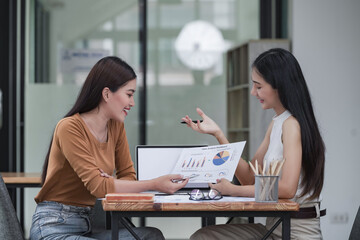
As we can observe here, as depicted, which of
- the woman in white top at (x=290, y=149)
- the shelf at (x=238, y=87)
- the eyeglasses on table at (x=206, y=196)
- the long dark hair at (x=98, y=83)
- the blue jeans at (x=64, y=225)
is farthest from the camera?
the shelf at (x=238, y=87)

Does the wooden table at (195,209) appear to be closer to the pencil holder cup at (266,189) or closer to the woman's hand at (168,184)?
the pencil holder cup at (266,189)

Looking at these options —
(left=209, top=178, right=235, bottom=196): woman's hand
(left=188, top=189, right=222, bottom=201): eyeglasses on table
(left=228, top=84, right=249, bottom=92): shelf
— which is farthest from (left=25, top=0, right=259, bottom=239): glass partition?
(left=188, top=189, right=222, bottom=201): eyeglasses on table

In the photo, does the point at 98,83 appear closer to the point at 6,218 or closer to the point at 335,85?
the point at 6,218

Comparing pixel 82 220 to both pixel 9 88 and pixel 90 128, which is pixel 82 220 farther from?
pixel 9 88

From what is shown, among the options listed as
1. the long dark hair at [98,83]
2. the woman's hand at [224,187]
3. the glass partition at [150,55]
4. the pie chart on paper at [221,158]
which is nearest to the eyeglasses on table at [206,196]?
the woman's hand at [224,187]

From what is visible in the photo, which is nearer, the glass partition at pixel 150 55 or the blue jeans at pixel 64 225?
the blue jeans at pixel 64 225

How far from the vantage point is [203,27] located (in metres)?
5.83

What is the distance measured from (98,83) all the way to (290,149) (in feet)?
2.90

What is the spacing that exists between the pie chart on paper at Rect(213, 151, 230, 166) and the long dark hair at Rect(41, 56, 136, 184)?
0.55 meters

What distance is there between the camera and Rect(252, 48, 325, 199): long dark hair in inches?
97.7

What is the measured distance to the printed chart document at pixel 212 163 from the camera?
2.47m

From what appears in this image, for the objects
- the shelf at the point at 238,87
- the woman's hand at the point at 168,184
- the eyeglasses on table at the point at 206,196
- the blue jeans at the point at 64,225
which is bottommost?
the blue jeans at the point at 64,225

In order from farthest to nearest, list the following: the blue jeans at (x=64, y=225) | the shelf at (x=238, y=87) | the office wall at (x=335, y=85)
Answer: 1. the shelf at (x=238, y=87)
2. the office wall at (x=335, y=85)
3. the blue jeans at (x=64, y=225)

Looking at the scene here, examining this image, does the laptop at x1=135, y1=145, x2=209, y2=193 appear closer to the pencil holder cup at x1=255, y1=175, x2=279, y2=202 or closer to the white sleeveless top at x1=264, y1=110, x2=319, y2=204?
the white sleeveless top at x1=264, y1=110, x2=319, y2=204
